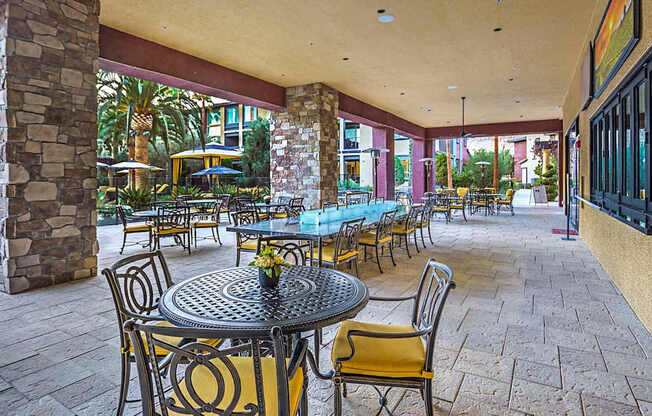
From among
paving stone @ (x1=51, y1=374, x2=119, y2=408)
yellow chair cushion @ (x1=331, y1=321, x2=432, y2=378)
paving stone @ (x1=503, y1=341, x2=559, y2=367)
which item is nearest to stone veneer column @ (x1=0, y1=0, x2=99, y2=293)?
paving stone @ (x1=51, y1=374, x2=119, y2=408)

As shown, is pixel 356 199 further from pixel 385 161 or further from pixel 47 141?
pixel 47 141

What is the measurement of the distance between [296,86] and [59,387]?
7610mm

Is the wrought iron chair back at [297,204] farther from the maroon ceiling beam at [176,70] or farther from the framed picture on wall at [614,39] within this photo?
the framed picture on wall at [614,39]

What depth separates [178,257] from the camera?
17.8 feet

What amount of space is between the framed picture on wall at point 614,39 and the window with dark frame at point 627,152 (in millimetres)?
238

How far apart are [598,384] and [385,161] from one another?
36.0 ft

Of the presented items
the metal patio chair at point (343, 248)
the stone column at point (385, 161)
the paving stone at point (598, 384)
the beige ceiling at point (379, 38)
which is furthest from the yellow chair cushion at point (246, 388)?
the stone column at point (385, 161)

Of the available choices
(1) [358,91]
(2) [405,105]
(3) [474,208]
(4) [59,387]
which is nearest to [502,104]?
(2) [405,105]

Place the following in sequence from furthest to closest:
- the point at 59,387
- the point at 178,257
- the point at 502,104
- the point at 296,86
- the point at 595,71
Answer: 1. the point at 502,104
2. the point at 296,86
3. the point at 178,257
4. the point at 595,71
5. the point at 59,387

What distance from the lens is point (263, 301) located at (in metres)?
1.62

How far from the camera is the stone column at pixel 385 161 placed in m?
12.3

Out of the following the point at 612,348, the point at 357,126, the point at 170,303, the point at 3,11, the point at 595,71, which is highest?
the point at 357,126

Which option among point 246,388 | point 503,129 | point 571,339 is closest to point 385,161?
point 503,129

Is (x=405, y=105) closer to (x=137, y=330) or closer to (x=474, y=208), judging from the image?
(x=474, y=208)
